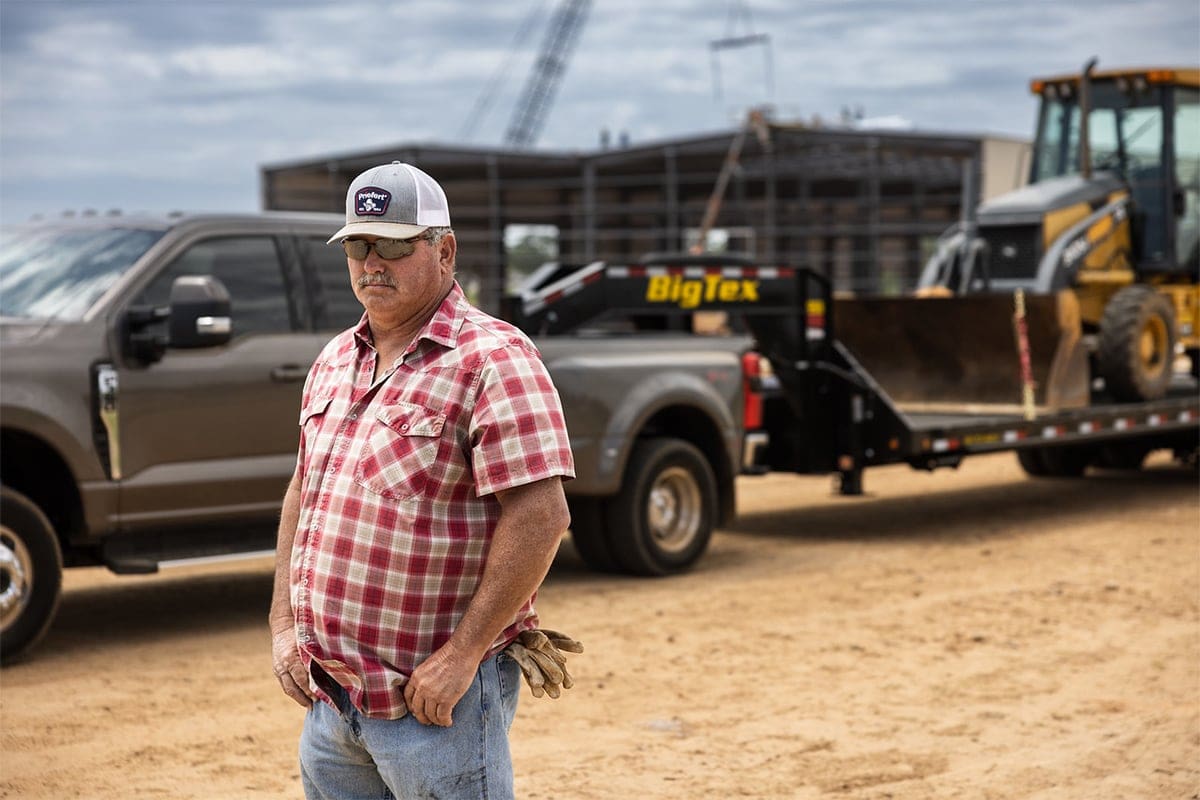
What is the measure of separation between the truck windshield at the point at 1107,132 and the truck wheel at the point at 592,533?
6.89m

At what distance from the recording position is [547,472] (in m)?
3.04

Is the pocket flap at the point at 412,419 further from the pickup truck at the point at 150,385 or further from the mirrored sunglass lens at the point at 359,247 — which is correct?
the pickup truck at the point at 150,385

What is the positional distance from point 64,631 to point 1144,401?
354 inches

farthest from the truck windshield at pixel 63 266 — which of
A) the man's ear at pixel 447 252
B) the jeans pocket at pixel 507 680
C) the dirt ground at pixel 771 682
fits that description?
the jeans pocket at pixel 507 680

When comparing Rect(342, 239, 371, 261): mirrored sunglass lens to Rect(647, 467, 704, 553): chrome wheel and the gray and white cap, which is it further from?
Rect(647, 467, 704, 553): chrome wheel

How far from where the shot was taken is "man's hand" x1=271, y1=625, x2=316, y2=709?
325cm

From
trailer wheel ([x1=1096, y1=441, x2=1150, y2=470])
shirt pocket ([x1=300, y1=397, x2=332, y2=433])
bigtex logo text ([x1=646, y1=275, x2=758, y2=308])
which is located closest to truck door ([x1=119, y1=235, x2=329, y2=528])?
bigtex logo text ([x1=646, y1=275, x2=758, y2=308])

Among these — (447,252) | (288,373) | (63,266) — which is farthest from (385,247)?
(63,266)

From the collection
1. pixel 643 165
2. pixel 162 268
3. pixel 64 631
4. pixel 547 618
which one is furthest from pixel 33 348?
pixel 643 165

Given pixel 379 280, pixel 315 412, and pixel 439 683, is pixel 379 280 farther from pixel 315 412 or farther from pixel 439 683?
pixel 439 683

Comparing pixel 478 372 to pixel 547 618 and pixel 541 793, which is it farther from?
pixel 547 618

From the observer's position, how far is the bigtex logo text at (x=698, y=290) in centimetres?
1063

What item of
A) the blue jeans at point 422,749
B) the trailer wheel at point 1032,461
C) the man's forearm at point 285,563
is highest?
the man's forearm at point 285,563

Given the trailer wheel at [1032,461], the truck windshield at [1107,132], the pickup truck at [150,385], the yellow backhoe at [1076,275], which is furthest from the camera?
the trailer wheel at [1032,461]
